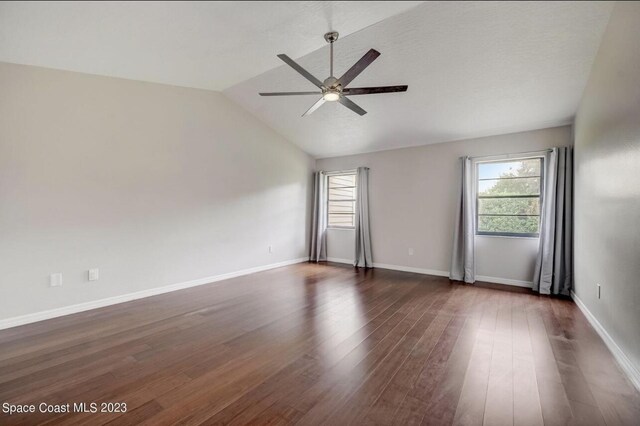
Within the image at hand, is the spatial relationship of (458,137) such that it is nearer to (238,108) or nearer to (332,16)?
(332,16)

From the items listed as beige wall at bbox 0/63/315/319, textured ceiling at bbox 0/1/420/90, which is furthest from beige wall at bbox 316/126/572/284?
textured ceiling at bbox 0/1/420/90

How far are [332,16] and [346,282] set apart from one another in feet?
12.0

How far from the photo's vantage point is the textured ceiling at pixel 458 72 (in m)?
2.55

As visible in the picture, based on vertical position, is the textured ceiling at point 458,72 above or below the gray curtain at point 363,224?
above

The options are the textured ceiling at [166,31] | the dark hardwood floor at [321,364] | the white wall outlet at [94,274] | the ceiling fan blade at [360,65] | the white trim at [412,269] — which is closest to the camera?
the dark hardwood floor at [321,364]

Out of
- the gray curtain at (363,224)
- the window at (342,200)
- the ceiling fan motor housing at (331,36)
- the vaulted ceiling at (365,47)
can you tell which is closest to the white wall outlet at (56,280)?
the vaulted ceiling at (365,47)

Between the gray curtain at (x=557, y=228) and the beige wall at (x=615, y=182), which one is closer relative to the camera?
the beige wall at (x=615, y=182)

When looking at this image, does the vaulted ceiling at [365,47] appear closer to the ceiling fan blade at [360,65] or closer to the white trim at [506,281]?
the ceiling fan blade at [360,65]

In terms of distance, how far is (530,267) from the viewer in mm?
4398

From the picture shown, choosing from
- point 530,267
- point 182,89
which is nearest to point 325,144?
point 182,89

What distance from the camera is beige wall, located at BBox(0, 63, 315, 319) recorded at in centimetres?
288

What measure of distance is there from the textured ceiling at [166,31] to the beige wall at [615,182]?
164cm

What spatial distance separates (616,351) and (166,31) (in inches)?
184

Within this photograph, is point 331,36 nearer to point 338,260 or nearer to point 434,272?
point 434,272
